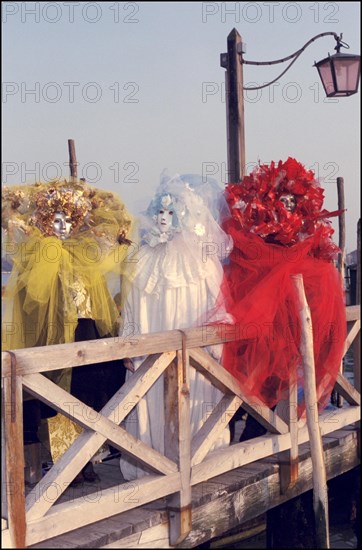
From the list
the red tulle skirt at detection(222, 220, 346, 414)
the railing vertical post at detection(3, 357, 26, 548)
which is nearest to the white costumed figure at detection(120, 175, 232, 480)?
the red tulle skirt at detection(222, 220, 346, 414)

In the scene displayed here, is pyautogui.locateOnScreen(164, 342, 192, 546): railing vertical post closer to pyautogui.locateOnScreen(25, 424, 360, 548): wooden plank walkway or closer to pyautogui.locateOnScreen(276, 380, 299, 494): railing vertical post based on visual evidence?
pyautogui.locateOnScreen(25, 424, 360, 548): wooden plank walkway

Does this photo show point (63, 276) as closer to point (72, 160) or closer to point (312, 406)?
point (312, 406)

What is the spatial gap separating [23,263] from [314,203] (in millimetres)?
2148

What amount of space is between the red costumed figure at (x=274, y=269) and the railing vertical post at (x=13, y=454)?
205cm

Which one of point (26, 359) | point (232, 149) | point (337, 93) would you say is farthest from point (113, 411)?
point (337, 93)

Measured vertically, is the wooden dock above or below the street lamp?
below

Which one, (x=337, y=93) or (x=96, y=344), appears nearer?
(x=96, y=344)

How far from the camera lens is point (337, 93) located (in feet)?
29.9

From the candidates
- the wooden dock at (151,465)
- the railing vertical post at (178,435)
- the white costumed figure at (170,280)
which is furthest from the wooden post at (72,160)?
the railing vertical post at (178,435)

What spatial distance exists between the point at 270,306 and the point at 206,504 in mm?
1415

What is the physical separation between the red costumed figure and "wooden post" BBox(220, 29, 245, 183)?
230 cm

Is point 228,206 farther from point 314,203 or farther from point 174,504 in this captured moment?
point 174,504

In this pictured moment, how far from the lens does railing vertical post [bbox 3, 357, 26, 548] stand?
160 inches

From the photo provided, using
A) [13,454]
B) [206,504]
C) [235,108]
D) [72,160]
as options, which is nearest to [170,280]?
[206,504]
